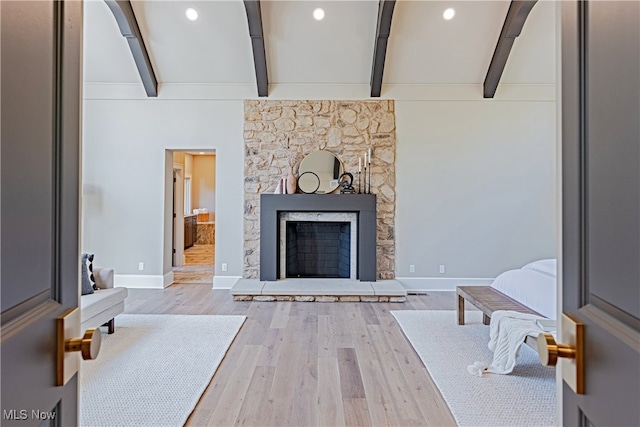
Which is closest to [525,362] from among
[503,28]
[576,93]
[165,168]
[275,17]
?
[576,93]

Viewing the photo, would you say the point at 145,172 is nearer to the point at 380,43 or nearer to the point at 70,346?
the point at 380,43

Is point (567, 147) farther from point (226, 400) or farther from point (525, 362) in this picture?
point (525, 362)

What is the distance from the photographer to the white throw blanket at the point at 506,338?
279 centimetres

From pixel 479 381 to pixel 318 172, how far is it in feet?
12.3

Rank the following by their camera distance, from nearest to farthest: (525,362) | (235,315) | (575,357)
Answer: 1. (575,357)
2. (525,362)
3. (235,315)

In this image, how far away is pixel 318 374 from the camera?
2.94 meters

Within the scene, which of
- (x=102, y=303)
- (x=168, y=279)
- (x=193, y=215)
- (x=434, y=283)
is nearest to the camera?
(x=102, y=303)

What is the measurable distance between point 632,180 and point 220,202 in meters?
5.70

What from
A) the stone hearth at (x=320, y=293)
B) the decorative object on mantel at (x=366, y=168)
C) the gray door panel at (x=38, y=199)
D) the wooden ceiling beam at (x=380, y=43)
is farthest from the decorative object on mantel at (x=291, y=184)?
the gray door panel at (x=38, y=199)

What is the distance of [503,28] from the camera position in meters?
4.99

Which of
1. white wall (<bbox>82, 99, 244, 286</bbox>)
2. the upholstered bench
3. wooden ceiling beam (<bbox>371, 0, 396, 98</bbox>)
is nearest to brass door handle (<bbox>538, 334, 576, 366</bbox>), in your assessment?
the upholstered bench

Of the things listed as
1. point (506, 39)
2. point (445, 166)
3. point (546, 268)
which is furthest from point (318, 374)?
point (506, 39)

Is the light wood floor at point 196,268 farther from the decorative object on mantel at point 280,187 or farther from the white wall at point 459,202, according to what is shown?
the white wall at point 459,202

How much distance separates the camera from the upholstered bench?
3348mm
